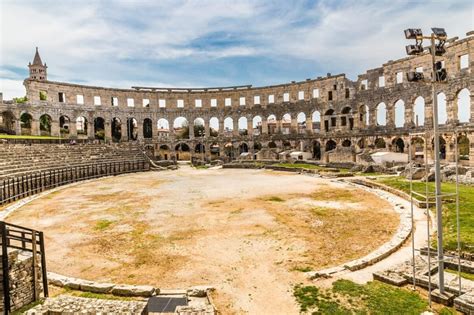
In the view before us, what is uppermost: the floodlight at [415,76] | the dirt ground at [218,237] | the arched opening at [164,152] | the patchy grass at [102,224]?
the floodlight at [415,76]

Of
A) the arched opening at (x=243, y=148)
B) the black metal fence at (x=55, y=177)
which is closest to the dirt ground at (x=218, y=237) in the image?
the black metal fence at (x=55, y=177)

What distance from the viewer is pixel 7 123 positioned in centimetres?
4128

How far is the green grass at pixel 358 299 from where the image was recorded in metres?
5.95

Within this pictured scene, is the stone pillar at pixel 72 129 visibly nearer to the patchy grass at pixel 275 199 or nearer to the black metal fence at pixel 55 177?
the black metal fence at pixel 55 177

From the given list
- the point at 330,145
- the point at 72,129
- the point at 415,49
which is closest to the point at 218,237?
the point at 415,49

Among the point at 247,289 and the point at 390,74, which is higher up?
the point at 390,74

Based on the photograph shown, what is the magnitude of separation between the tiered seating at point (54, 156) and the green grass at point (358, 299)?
788 inches

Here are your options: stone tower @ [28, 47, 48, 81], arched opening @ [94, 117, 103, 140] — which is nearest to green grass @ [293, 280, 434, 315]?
arched opening @ [94, 117, 103, 140]

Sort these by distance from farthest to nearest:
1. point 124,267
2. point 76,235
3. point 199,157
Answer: point 199,157 < point 76,235 < point 124,267

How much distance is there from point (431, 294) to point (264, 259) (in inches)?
155

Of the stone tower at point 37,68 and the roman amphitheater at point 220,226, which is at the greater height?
the stone tower at point 37,68

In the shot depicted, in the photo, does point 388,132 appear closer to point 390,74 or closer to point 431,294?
point 390,74

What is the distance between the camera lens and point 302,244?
988 cm

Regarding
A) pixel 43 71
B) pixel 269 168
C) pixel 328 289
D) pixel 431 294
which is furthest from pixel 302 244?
pixel 43 71
